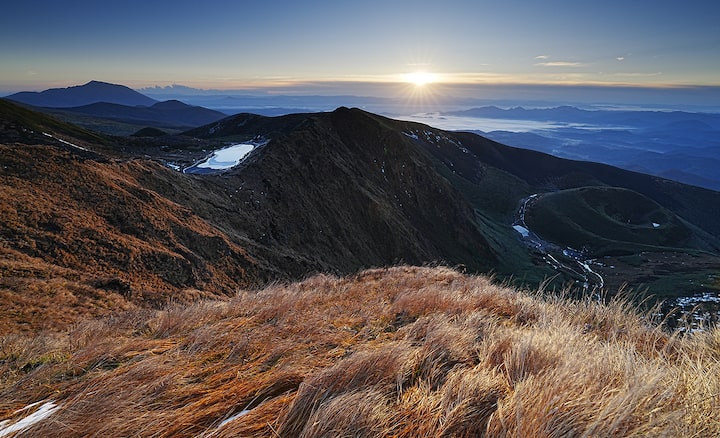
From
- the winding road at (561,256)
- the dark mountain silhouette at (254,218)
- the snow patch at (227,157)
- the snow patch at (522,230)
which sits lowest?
the winding road at (561,256)

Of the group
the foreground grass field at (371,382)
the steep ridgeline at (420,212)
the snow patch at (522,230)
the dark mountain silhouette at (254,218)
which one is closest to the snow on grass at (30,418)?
the foreground grass field at (371,382)

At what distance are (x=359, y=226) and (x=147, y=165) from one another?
2066 centimetres

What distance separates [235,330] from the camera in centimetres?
462

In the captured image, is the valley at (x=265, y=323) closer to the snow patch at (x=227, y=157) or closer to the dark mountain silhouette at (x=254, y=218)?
the dark mountain silhouette at (x=254, y=218)

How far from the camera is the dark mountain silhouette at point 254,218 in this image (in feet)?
40.5

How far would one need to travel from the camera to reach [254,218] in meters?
26.4

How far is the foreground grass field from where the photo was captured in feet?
7.02

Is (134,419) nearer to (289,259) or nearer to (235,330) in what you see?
(235,330)

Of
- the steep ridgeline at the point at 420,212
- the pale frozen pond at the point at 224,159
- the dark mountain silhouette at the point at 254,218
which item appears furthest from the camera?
the steep ridgeline at the point at 420,212

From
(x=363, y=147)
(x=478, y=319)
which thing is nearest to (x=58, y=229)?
(x=478, y=319)

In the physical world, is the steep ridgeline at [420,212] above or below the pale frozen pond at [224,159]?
below

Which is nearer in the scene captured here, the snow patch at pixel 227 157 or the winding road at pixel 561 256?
the snow patch at pixel 227 157

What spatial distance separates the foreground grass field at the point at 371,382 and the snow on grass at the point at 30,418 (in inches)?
0.5

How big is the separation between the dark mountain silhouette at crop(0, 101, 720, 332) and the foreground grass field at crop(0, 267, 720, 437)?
23.1 feet
